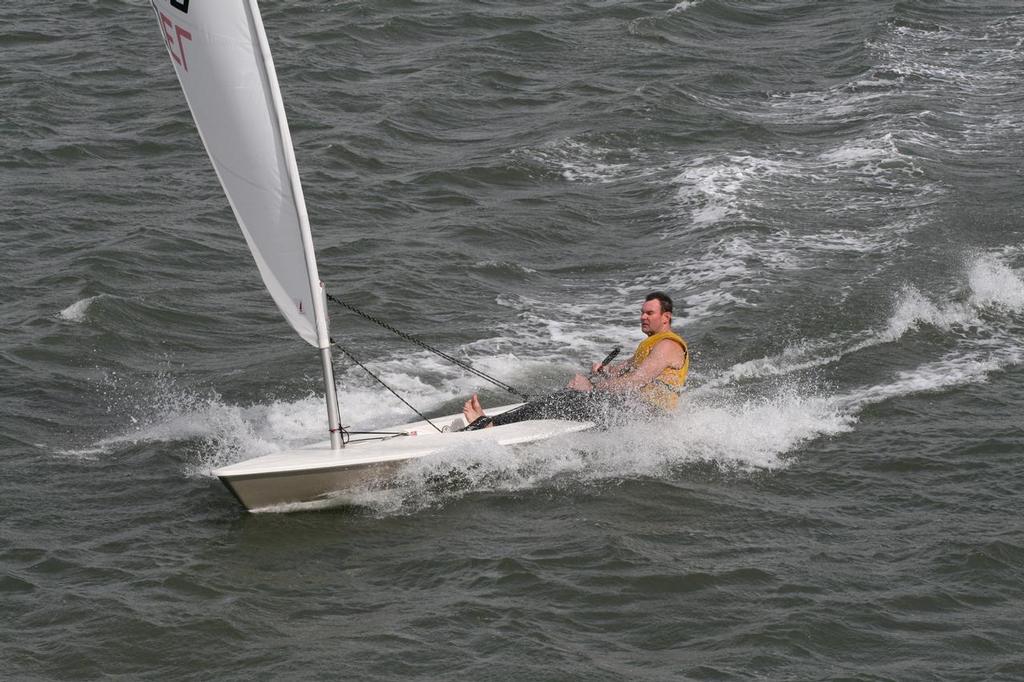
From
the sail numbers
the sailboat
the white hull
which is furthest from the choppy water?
the sail numbers

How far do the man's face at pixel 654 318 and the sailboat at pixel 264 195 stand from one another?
166 cm

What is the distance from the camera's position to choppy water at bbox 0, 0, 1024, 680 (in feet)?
26.8

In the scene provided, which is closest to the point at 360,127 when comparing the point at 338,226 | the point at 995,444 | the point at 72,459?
the point at 338,226

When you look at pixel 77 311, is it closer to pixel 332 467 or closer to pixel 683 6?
pixel 332 467

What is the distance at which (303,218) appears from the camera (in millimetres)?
9047

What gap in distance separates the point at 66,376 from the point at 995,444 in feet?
24.5

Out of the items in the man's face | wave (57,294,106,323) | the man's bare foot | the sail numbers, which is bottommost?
the man's bare foot

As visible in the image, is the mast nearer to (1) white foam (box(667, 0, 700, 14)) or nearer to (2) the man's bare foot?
(2) the man's bare foot

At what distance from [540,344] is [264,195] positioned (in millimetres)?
4354

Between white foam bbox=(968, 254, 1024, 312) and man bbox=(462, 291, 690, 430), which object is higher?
man bbox=(462, 291, 690, 430)

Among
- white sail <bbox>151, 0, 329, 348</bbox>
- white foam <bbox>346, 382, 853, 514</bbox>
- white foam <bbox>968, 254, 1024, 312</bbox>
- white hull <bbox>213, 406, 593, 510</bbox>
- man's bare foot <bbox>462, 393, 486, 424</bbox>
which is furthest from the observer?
white foam <bbox>968, 254, 1024, 312</bbox>

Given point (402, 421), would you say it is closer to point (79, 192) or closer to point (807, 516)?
point (807, 516)

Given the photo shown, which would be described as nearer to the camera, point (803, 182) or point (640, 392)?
point (640, 392)

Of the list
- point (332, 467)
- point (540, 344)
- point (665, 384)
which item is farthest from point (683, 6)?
point (332, 467)
